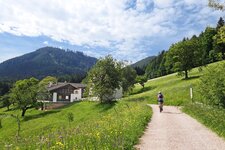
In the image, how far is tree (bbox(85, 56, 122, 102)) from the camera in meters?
66.7

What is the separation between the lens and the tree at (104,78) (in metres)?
66.7

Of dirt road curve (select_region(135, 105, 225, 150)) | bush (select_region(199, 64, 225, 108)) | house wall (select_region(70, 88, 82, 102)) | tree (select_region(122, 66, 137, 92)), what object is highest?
tree (select_region(122, 66, 137, 92))

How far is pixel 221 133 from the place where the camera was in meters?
16.6

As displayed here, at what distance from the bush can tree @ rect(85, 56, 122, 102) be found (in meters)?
36.2

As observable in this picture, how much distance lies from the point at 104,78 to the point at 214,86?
40442 mm

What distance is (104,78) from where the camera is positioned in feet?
219

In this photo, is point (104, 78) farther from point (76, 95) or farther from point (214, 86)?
point (76, 95)

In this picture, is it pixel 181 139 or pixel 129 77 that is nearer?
pixel 181 139

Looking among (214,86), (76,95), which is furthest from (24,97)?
(214,86)

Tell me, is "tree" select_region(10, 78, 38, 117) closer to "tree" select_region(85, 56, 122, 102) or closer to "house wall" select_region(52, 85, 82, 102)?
"tree" select_region(85, 56, 122, 102)

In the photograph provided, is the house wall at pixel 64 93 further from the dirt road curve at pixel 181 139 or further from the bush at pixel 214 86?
the dirt road curve at pixel 181 139

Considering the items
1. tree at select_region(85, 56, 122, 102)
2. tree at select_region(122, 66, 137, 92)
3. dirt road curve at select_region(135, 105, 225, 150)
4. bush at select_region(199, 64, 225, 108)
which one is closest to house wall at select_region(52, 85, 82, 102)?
tree at select_region(122, 66, 137, 92)

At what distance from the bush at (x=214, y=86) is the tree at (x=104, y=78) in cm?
3618

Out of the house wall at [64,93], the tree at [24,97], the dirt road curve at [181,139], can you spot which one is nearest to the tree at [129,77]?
the tree at [24,97]
